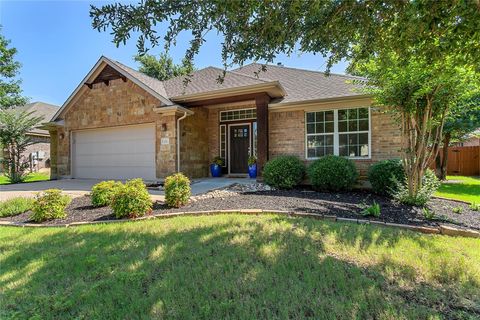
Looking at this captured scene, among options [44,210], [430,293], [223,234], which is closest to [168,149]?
[44,210]

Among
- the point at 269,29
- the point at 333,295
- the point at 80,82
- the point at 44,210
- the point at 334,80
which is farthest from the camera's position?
the point at 80,82

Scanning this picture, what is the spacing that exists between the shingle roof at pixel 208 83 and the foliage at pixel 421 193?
5543 millimetres

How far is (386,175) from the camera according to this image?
7.92 metres

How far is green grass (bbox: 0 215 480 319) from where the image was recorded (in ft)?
7.82

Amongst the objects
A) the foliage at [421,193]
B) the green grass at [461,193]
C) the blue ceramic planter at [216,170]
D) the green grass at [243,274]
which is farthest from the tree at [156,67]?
the green grass at [243,274]

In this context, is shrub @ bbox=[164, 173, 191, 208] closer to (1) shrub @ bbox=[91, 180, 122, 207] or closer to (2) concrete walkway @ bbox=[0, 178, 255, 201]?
(2) concrete walkway @ bbox=[0, 178, 255, 201]

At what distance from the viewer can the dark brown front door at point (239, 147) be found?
1219 cm

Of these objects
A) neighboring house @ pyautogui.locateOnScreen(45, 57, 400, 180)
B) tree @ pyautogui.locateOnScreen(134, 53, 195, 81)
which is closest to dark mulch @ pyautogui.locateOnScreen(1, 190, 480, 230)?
neighboring house @ pyautogui.locateOnScreen(45, 57, 400, 180)

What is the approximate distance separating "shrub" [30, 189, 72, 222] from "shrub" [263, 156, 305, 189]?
5.77 m

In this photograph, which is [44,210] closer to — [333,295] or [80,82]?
[333,295]

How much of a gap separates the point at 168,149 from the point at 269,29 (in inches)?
297

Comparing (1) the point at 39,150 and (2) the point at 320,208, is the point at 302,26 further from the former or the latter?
(1) the point at 39,150

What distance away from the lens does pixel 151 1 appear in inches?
127

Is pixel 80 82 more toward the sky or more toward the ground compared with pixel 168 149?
more toward the sky
